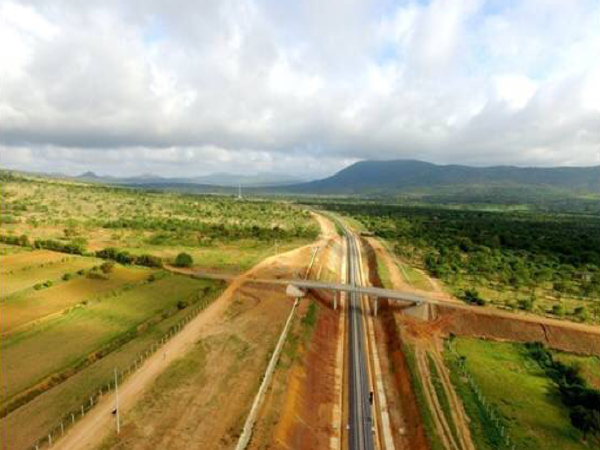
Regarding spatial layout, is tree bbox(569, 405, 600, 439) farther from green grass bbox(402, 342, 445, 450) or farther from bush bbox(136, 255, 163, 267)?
bush bbox(136, 255, 163, 267)

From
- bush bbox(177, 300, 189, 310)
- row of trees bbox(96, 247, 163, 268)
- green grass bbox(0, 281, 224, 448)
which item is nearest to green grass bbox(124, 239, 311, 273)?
row of trees bbox(96, 247, 163, 268)

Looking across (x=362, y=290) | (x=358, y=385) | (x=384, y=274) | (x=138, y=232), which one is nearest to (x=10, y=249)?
(x=138, y=232)

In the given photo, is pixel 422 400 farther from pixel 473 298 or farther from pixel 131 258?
pixel 131 258

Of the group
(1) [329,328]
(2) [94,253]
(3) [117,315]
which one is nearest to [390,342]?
(1) [329,328]

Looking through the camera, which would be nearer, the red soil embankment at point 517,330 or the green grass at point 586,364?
the green grass at point 586,364

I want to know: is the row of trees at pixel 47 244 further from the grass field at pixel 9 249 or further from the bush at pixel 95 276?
the bush at pixel 95 276

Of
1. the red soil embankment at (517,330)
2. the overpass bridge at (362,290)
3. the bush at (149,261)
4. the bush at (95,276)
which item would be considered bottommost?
the red soil embankment at (517,330)

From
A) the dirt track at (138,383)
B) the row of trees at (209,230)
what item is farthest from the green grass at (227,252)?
the dirt track at (138,383)
